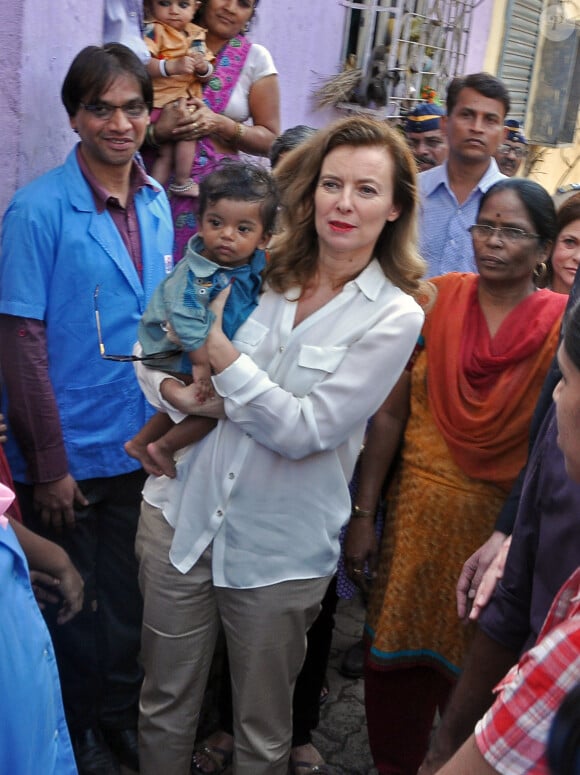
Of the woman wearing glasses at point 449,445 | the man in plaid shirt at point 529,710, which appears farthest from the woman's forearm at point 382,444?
the man in plaid shirt at point 529,710

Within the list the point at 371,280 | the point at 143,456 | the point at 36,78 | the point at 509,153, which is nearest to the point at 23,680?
the point at 143,456

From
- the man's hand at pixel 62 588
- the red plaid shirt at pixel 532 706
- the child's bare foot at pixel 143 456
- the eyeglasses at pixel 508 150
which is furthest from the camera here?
the eyeglasses at pixel 508 150

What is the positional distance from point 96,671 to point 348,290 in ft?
5.17

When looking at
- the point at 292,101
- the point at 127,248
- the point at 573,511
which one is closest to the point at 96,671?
the point at 127,248

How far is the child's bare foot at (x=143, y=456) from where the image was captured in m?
2.48

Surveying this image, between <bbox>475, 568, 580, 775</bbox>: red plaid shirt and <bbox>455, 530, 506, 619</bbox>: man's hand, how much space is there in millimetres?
1293

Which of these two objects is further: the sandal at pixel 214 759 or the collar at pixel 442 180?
the collar at pixel 442 180

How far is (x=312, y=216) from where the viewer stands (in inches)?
99.5

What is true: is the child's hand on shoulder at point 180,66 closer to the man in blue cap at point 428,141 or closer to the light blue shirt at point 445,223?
the light blue shirt at point 445,223

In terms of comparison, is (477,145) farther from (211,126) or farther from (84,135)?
(84,135)

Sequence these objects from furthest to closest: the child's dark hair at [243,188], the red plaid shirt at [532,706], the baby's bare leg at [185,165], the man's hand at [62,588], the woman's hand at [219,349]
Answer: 1. the baby's bare leg at [185,165]
2. the child's dark hair at [243,188]
3. the woman's hand at [219,349]
4. the man's hand at [62,588]
5. the red plaid shirt at [532,706]

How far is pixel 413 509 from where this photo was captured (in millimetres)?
2795

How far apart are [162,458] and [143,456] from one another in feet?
0.38

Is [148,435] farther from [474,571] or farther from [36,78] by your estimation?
[36,78]
